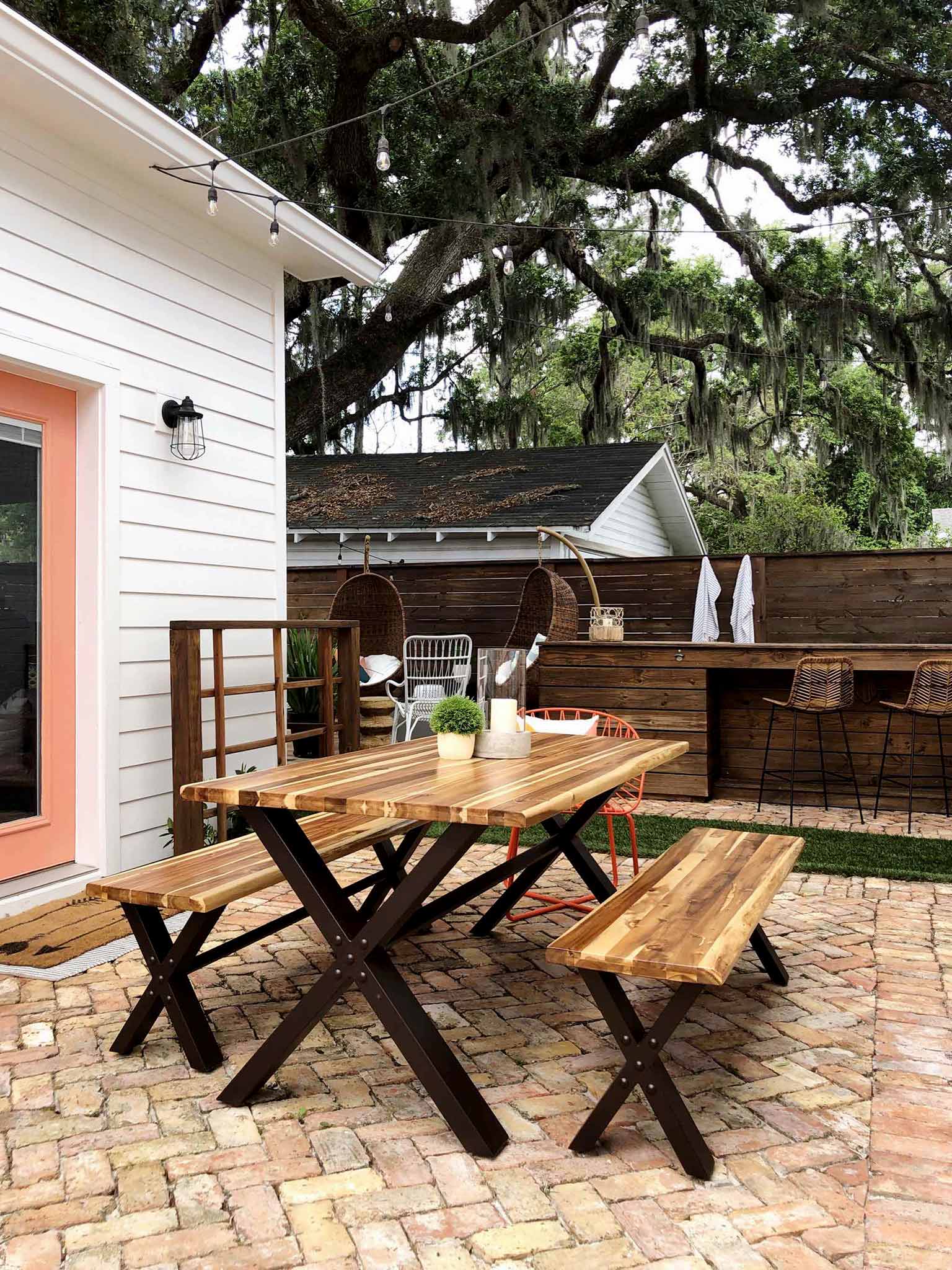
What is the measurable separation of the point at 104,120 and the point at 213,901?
3259 millimetres

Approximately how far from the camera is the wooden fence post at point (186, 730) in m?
4.36

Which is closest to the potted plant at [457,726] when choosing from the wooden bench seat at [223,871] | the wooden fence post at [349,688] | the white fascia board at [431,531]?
the wooden bench seat at [223,871]

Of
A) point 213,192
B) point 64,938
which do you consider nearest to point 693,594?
point 213,192

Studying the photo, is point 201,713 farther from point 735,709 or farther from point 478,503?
point 478,503

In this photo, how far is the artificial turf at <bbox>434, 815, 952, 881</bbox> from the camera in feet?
15.4

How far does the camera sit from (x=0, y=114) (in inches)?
150

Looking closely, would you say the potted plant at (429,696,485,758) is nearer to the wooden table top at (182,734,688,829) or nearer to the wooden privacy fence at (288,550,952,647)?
the wooden table top at (182,734,688,829)

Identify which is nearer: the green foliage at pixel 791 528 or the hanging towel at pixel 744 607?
the hanging towel at pixel 744 607

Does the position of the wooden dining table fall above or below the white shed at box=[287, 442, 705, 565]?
below

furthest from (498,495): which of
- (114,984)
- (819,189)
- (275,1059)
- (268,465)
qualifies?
(275,1059)

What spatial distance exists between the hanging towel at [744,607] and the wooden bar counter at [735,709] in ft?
5.43

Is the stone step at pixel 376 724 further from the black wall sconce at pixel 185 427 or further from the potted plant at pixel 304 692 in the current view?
the black wall sconce at pixel 185 427

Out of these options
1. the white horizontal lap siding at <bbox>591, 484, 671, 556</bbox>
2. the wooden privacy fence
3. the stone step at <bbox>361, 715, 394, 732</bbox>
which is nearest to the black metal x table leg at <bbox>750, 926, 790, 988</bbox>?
the stone step at <bbox>361, 715, 394, 732</bbox>

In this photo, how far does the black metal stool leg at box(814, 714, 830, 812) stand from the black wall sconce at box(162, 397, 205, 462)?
13.9ft
